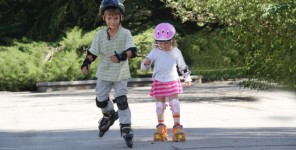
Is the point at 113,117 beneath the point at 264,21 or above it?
beneath

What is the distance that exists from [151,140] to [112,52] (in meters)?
1.23

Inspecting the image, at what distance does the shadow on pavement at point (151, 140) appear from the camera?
884cm

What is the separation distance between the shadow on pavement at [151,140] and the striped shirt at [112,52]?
2.68 feet

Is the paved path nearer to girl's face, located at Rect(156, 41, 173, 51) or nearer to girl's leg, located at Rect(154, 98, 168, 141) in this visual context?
girl's leg, located at Rect(154, 98, 168, 141)

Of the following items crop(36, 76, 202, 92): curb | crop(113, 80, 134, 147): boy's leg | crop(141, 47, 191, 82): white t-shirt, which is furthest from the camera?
crop(36, 76, 202, 92): curb

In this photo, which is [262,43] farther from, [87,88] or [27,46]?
[27,46]

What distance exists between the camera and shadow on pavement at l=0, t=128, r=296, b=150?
884cm

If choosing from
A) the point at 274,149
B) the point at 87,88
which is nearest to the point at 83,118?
the point at 274,149

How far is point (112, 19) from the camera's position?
919cm

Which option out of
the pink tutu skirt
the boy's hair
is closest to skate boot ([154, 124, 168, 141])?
the pink tutu skirt

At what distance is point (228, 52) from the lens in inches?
671

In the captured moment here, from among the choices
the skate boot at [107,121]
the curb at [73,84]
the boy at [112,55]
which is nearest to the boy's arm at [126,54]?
the boy at [112,55]

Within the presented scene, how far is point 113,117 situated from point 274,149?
217cm

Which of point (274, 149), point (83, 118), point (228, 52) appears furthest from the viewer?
point (228, 52)
